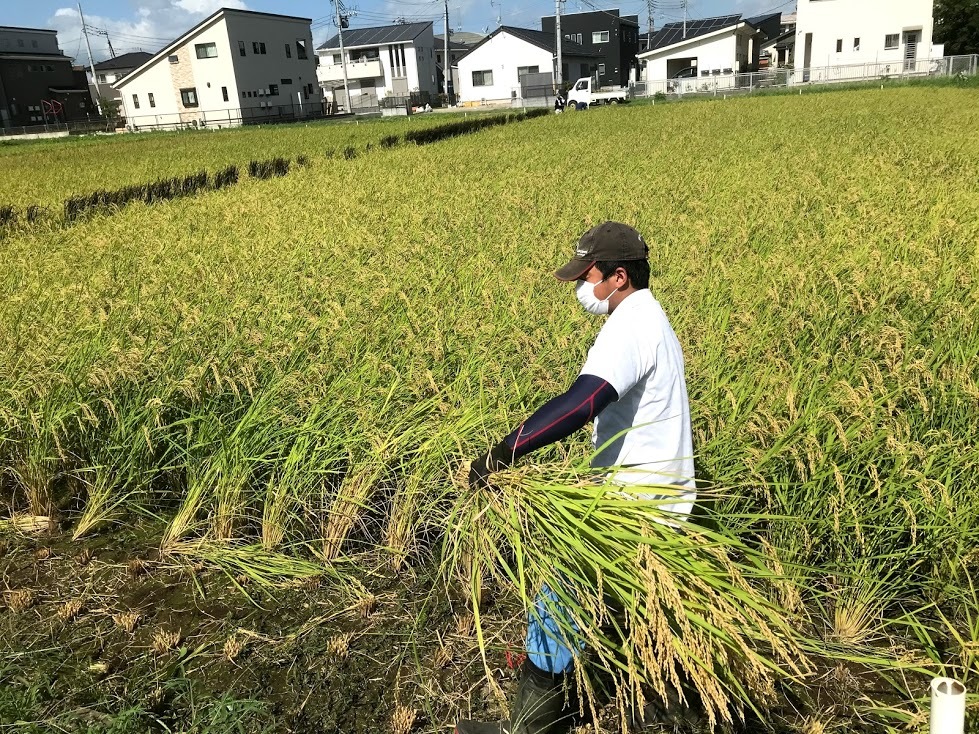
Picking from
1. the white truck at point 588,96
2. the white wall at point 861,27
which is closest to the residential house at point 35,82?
the white truck at point 588,96

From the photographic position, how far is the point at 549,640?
1799 mm

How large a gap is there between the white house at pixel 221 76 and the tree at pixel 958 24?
36304 mm

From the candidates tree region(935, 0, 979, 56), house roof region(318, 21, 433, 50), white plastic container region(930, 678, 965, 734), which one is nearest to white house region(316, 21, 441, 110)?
house roof region(318, 21, 433, 50)

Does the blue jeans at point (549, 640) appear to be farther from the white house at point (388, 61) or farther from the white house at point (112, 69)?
the white house at point (112, 69)

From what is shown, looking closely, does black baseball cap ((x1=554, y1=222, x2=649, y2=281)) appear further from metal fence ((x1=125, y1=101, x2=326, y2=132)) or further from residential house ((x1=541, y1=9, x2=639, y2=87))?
residential house ((x1=541, y1=9, x2=639, y2=87))

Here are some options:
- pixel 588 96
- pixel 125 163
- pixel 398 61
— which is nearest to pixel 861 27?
pixel 588 96

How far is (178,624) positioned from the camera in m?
2.32

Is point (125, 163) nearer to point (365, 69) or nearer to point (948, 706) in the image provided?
point (948, 706)

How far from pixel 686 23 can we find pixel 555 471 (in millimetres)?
53892

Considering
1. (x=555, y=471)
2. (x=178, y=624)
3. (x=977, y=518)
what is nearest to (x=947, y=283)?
(x=977, y=518)

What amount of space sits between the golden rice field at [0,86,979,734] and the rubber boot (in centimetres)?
8

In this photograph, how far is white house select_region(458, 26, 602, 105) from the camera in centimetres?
4538

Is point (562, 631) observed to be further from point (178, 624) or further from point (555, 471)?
point (178, 624)

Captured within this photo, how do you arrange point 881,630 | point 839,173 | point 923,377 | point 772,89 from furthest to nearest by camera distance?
point 772,89 < point 839,173 < point 923,377 < point 881,630
